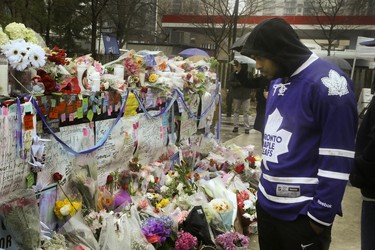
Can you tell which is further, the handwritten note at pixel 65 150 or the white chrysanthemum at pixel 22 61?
the handwritten note at pixel 65 150

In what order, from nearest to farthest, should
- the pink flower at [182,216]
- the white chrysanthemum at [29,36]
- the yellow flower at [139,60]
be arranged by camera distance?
the white chrysanthemum at [29,36] → the pink flower at [182,216] → the yellow flower at [139,60]

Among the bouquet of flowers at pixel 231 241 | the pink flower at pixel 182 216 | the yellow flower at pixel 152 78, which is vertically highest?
the yellow flower at pixel 152 78

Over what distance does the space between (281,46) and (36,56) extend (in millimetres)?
1714

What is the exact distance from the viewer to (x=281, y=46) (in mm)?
2102

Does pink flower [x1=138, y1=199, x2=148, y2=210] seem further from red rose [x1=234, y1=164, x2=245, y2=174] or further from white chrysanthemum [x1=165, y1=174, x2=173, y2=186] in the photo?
red rose [x1=234, y1=164, x2=245, y2=174]

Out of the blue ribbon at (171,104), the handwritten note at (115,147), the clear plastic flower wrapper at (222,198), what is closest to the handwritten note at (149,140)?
the blue ribbon at (171,104)

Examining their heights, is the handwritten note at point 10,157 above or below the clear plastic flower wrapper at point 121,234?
above

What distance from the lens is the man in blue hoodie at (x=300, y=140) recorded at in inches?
75.1

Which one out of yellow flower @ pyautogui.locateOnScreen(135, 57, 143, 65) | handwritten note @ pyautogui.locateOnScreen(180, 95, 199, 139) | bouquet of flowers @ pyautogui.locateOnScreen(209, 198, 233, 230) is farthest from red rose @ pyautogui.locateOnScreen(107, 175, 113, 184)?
handwritten note @ pyautogui.locateOnScreen(180, 95, 199, 139)

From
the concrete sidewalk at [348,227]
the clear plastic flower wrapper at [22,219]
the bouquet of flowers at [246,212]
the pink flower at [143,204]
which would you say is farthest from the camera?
the bouquet of flowers at [246,212]

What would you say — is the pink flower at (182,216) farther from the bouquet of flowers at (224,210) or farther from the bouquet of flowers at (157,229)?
the bouquet of flowers at (224,210)

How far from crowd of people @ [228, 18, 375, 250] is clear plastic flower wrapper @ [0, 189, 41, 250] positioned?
4.84 ft

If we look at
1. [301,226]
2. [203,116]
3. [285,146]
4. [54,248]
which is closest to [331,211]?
[301,226]

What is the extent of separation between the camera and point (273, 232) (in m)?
2.19
